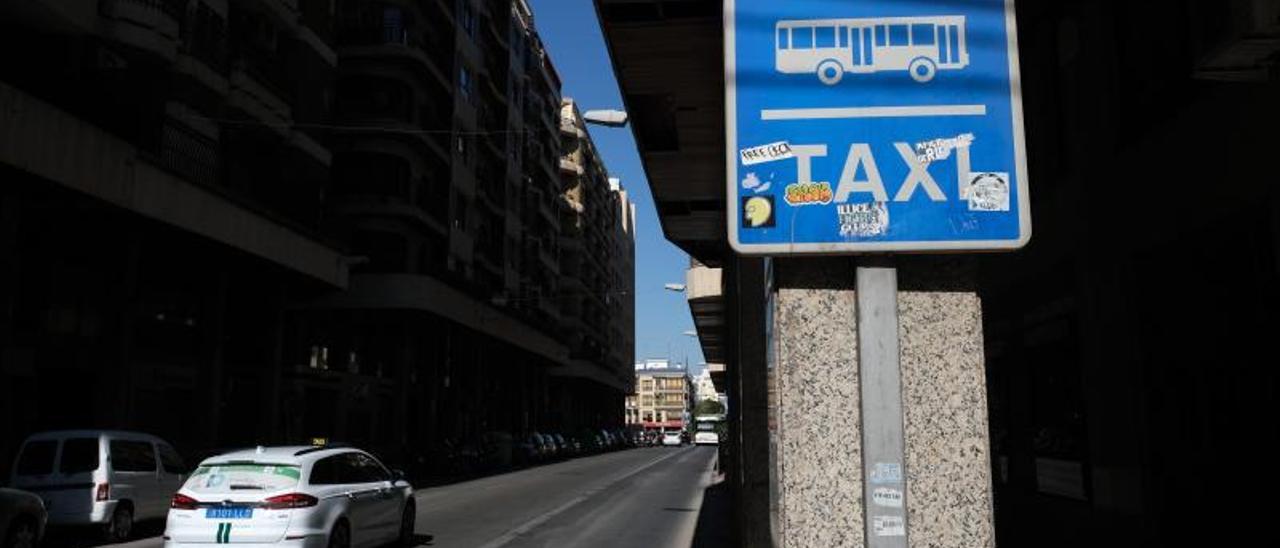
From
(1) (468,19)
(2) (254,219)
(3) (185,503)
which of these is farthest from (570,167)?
(3) (185,503)

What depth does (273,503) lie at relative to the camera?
11.1 meters

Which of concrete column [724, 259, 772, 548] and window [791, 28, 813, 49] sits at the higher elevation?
window [791, 28, 813, 49]

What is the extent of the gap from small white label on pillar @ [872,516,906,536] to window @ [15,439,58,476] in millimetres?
16410

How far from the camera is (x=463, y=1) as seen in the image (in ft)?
164

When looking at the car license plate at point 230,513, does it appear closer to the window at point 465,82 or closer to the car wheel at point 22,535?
the car wheel at point 22,535

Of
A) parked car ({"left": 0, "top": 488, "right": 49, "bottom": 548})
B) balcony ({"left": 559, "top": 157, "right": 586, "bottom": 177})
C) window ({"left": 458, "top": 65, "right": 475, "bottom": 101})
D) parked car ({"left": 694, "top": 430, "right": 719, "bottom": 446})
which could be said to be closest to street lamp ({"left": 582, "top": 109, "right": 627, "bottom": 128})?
parked car ({"left": 0, "top": 488, "right": 49, "bottom": 548})

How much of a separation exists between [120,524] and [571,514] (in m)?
8.07

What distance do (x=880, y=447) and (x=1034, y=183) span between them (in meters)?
8.72

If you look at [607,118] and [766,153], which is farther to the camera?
[607,118]

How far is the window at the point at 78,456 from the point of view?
51.1 ft

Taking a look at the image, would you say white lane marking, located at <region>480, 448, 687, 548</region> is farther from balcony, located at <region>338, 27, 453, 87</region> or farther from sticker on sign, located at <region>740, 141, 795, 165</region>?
balcony, located at <region>338, 27, 453, 87</region>

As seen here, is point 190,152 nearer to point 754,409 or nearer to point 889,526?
point 754,409

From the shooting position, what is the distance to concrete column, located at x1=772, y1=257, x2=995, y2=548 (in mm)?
2797

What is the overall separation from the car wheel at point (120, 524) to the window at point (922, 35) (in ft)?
53.6
